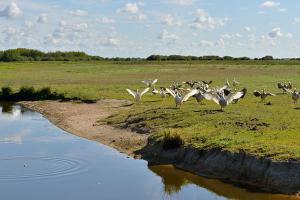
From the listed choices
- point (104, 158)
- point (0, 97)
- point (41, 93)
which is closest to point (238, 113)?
point (104, 158)

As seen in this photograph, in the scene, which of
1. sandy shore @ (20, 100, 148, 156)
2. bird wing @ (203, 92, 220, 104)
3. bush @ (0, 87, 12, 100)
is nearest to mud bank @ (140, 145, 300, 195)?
sandy shore @ (20, 100, 148, 156)

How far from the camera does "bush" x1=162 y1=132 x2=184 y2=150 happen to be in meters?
23.3

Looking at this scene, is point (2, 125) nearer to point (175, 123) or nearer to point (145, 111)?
point (145, 111)

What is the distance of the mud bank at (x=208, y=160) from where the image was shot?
18.4 metres

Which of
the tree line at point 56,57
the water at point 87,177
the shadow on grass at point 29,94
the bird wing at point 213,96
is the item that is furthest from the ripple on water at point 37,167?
the tree line at point 56,57

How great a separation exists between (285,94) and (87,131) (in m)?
15.9

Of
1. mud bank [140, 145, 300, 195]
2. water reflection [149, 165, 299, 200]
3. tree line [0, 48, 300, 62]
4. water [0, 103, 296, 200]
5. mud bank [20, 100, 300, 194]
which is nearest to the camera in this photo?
water reflection [149, 165, 299, 200]

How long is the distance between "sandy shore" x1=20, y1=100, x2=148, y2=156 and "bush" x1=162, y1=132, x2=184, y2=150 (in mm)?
2008

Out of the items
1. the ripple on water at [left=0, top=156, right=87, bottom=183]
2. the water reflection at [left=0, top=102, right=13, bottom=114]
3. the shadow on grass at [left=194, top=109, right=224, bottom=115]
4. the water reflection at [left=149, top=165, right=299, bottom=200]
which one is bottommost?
the water reflection at [left=0, top=102, right=13, bottom=114]

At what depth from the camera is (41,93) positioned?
162 ft

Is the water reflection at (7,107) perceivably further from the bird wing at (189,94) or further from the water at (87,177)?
the bird wing at (189,94)

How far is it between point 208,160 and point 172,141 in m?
2.48

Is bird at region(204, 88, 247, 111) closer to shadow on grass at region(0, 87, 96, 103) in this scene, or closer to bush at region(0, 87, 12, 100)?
shadow on grass at region(0, 87, 96, 103)

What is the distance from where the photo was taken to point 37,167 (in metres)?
22.5
